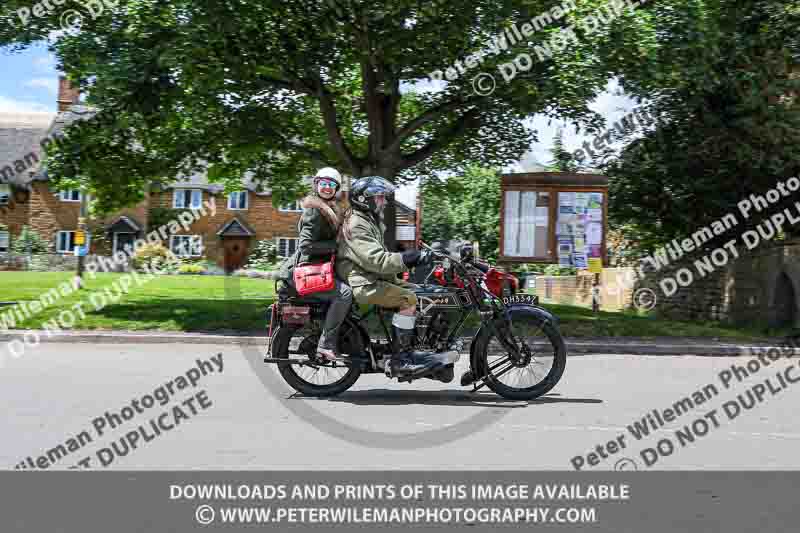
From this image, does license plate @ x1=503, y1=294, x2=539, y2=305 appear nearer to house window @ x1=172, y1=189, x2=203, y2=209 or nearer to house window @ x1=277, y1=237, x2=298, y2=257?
house window @ x1=277, y1=237, x2=298, y2=257

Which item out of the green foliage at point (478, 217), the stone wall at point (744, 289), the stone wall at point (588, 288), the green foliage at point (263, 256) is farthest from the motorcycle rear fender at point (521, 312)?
the green foliage at point (263, 256)

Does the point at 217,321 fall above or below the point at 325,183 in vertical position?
below

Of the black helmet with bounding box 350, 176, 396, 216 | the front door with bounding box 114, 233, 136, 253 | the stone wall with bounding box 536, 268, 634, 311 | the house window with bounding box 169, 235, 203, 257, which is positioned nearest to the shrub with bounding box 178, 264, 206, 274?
the house window with bounding box 169, 235, 203, 257

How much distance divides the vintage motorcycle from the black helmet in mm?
575

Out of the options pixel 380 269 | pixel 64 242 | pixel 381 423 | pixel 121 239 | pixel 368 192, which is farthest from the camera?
pixel 121 239

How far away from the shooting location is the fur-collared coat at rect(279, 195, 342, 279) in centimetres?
721

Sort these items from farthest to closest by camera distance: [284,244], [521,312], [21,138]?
[21,138] → [284,244] → [521,312]

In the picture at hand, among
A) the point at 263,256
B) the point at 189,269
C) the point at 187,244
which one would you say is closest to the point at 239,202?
the point at 187,244

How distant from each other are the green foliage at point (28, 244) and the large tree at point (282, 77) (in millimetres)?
31517

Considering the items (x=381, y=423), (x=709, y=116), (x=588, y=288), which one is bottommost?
(x=381, y=423)

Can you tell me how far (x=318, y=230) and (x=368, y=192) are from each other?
563 millimetres

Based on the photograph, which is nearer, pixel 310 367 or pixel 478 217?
pixel 310 367

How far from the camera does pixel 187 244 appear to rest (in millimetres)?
51625

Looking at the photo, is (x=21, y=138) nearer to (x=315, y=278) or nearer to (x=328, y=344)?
(x=315, y=278)
